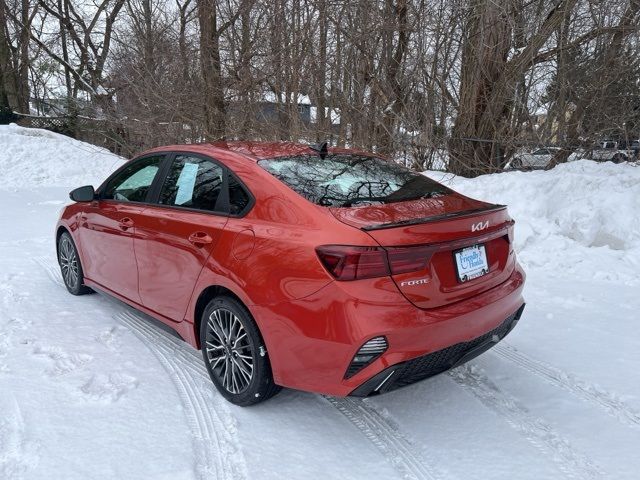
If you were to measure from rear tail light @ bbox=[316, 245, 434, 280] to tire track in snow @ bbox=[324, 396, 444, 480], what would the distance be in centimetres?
99

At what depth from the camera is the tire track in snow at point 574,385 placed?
3052mm

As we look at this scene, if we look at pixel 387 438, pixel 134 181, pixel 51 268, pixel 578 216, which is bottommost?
pixel 387 438

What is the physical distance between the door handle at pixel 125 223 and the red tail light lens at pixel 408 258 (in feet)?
7.64

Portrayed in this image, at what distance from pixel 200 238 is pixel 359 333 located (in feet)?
4.33

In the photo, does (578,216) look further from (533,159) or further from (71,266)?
(71,266)

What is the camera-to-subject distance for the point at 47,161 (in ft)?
49.5

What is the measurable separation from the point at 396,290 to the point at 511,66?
7.85 metres

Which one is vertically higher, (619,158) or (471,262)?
(619,158)

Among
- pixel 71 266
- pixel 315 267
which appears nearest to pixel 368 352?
pixel 315 267

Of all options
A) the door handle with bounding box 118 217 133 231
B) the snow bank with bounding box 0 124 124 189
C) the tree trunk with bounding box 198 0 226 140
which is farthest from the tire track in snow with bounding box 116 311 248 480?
the snow bank with bounding box 0 124 124 189

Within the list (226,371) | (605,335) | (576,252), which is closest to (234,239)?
(226,371)

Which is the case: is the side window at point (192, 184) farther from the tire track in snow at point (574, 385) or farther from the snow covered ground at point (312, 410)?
the tire track in snow at point (574, 385)

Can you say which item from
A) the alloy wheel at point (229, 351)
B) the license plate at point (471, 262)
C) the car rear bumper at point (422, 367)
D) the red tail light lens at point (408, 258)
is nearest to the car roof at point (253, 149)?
the alloy wheel at point (229, 351)

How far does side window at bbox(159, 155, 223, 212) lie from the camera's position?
335cm
